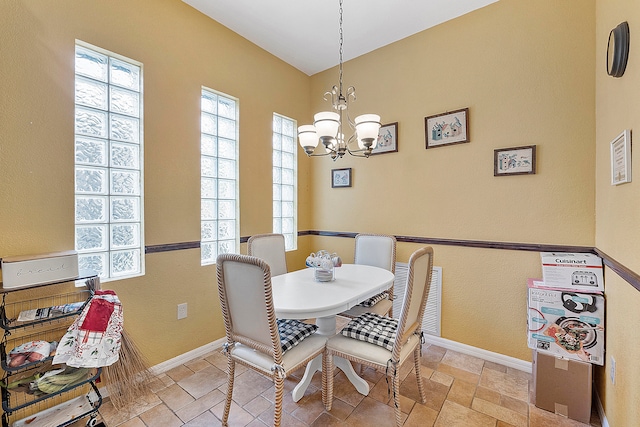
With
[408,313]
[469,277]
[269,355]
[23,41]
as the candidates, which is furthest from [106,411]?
[469,277]

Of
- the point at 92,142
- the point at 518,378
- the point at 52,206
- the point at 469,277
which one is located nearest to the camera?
the point at 52,206

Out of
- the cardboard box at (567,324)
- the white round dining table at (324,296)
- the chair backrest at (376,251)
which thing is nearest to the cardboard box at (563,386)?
the cardboard box at (567,324)

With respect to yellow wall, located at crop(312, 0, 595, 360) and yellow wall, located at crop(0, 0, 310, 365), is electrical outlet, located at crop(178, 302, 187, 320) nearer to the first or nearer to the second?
yellow wall, located at crop(0, 0, 310, 365)

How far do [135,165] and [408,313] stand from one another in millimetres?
2173

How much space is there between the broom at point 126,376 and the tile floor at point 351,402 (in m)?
0.06

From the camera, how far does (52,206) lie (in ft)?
5.62

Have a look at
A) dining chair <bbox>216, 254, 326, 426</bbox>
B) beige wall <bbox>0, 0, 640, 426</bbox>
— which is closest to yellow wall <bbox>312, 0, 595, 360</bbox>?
beige wall <bbox>0, 0, 640, 426</bbox>

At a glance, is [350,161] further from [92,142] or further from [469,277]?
[92,142]

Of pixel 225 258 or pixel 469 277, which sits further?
pixel 469 277

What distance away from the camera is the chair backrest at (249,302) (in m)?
1.39

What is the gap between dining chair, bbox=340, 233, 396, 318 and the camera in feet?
7.55

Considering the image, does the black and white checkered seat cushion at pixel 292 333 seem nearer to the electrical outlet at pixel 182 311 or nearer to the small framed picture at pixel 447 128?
the electrical outlet at pixel 182 311

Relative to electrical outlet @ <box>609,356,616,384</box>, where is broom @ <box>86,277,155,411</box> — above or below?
below

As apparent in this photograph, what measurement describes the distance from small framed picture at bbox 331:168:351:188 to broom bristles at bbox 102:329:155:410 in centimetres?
240
